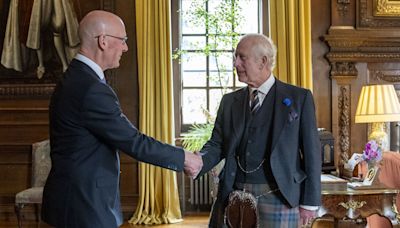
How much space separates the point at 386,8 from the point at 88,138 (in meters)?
4.44

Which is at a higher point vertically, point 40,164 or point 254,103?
point 254,103

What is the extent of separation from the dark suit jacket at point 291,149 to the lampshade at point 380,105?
2566 millimetres

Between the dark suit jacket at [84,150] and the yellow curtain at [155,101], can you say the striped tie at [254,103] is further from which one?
the yellow curtain at [155,101]

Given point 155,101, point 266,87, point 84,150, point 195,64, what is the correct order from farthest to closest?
point 195,64
point 155,101
point 266,87
point 84,150

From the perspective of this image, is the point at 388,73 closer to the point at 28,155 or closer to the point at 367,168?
the point at 367,168

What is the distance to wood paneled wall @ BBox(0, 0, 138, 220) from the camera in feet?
18.6

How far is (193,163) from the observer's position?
241 cm

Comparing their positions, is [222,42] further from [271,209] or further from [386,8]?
[271,209]

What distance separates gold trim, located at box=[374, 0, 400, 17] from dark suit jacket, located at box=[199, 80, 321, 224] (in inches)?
145

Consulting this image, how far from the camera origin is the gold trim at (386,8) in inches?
220

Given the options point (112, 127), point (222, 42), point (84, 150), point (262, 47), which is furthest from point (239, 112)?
point (222, 42)

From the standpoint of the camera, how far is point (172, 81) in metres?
5.63

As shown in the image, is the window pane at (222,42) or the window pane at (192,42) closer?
the window pane at (222,42)

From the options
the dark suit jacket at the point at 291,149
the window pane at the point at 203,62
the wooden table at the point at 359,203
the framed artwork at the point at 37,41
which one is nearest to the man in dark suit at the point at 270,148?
the dark suit jacket at the point at 291,149
